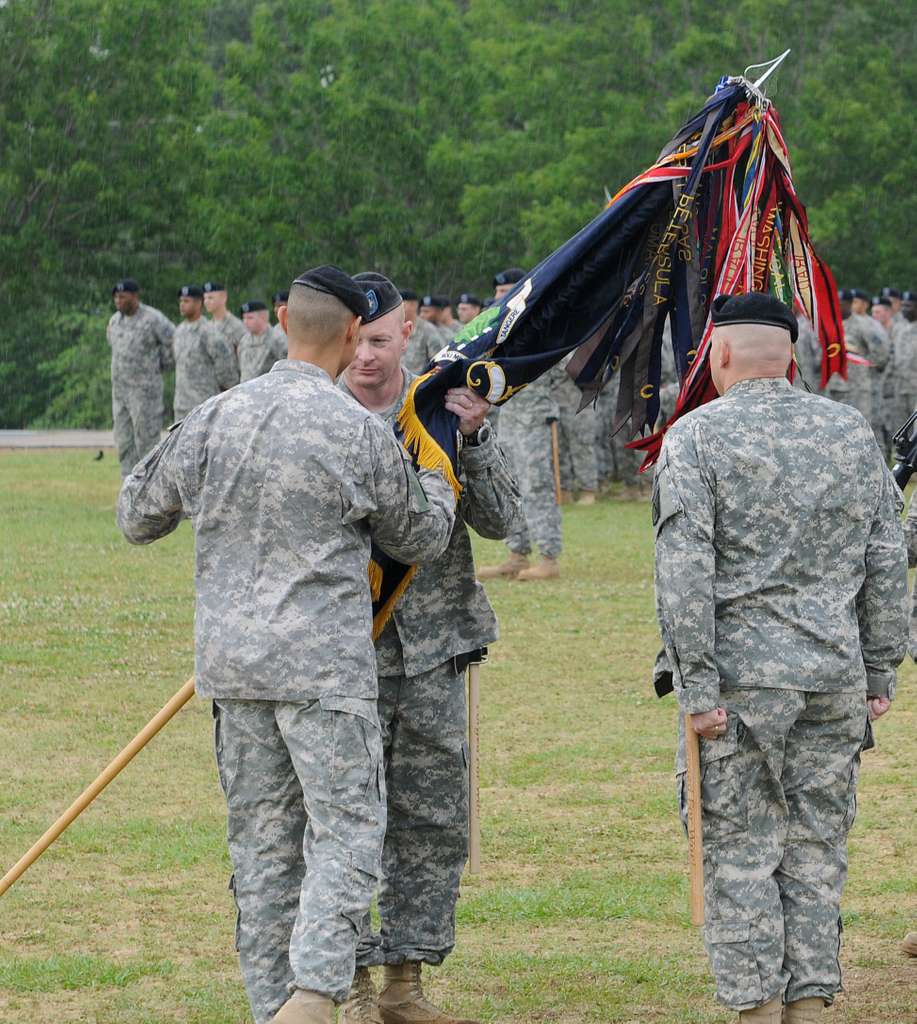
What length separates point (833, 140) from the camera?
102ft

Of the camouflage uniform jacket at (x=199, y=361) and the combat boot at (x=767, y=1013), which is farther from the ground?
the camouflage uniform jacket at (x=199, y=361)

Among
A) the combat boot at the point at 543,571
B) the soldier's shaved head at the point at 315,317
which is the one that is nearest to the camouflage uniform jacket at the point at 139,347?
the combat boot at the point at 543,571

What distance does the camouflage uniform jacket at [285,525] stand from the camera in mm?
4676

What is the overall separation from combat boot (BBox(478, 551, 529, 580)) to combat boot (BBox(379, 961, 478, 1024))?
357 inches

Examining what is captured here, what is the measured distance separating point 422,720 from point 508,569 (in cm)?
924

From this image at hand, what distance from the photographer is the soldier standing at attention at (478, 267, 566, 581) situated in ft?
46.2

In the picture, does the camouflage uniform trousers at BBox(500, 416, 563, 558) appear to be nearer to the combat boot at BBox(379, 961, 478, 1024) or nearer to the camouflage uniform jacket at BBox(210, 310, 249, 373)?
the camouflage uniform jacket at BBox(210, 310, 249, 373)

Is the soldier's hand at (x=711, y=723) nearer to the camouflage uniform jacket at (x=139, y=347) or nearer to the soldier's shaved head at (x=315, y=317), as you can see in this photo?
the soldier's shaved head at (x=315, y=317)

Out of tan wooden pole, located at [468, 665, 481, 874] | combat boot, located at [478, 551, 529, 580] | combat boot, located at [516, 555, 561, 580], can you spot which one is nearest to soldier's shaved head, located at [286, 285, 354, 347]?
tan wooden pole, located at [468, 665, 481, 874]

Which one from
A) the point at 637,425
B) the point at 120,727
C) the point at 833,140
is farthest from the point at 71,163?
the point at 637,425

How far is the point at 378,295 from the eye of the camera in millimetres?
5523

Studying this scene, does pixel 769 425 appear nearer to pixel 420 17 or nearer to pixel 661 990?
pixel 661 990

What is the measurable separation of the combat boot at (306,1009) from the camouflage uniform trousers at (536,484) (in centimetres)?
958

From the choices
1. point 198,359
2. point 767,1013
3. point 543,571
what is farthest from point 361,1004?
point 198,359
